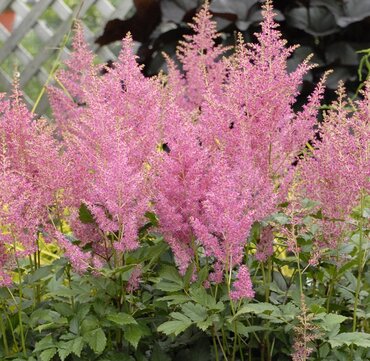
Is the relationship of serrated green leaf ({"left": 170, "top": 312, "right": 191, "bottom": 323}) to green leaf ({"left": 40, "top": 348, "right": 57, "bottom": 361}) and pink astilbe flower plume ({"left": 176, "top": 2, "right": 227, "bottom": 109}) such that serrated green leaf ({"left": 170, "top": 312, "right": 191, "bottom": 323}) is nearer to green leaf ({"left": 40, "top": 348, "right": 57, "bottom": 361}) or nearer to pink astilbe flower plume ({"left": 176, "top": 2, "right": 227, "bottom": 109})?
green leaf ({"left": 40, "top": 348, "right": 57, "bottom": 361})

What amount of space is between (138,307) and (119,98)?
0.49 metres

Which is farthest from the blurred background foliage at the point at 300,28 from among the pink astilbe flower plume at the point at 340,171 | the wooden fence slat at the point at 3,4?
the pink astilbe flower plume at the point at 340,171

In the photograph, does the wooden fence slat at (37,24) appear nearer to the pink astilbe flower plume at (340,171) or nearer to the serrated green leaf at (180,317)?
the pink astilbe flower plume at (340,171)

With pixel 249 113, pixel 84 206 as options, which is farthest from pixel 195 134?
pixel 84 206

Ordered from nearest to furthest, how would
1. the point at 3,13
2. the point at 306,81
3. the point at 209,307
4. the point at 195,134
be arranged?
the point at 209,307
the point at 195,134
the point at 306,81
the point at 3,13

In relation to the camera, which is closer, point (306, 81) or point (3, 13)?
point (306, 81)

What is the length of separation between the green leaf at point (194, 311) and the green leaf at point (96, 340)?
183 mm

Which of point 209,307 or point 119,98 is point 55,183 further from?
point 209,307

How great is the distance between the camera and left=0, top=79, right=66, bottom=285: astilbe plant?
2080mm

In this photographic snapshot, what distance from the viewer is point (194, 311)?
2.02 metres

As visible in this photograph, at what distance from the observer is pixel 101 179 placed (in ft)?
6.57

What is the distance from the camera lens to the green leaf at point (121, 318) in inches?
78.4

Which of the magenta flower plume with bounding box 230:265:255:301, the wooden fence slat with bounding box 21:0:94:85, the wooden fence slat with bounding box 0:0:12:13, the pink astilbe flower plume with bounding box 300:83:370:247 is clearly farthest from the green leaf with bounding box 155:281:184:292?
the wooden fence slat with bounding box 0:0:12:13

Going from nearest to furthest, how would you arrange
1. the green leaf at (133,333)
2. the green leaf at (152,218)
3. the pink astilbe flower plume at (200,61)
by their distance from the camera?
the green leaf at (133,333) < the green leaf at (152,218) < the pink astilbe flower plume at (200,61)
